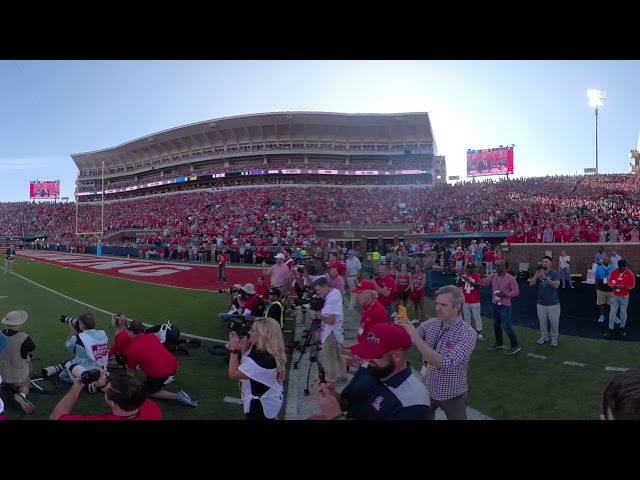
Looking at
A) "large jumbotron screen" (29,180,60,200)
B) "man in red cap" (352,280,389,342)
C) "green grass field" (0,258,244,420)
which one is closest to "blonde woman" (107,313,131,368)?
"green grass field" (0,258,244,420)

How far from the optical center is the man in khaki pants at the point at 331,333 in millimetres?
5797

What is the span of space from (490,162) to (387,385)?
64652 mm

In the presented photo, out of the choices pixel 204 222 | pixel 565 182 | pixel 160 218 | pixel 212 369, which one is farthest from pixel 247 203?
pixel 565 182

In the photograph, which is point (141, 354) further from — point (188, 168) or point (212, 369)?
point (188, 168)

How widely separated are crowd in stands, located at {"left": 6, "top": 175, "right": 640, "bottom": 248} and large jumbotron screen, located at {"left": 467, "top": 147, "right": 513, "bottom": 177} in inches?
675

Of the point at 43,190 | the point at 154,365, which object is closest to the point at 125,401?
the point at 154,365

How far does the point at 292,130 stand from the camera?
153ft

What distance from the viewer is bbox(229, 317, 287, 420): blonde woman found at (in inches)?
131

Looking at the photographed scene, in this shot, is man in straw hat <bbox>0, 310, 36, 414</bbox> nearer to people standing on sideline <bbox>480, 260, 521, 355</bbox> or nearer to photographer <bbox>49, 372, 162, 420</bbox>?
photographer <bbox>49, 372, 162, 420</bbox>

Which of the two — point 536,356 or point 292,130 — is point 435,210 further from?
point 536,356

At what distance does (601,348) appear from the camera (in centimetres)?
737

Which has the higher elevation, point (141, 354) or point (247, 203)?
point (247, 203)

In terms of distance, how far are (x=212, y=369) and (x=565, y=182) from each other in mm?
42384

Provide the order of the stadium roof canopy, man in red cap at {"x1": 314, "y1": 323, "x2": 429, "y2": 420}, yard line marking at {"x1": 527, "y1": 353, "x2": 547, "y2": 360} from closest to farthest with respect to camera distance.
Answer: man in red cap at {"x1": 314, "y1": 323, "x2": 429, "y2": 420} → yard line marking at {"x1": 527, "y1": 353, "x2": 547, "y2": 360} → the stadium roof canopy
